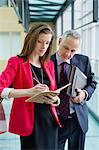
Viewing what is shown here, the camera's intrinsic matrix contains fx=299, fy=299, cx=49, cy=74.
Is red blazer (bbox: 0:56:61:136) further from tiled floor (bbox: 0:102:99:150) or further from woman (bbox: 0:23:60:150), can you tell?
tiled floor (bbox: 0:102:99:150)

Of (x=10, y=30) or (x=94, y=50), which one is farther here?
(x=10, y=30)

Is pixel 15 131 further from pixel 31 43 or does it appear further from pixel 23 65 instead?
pixel 31 43

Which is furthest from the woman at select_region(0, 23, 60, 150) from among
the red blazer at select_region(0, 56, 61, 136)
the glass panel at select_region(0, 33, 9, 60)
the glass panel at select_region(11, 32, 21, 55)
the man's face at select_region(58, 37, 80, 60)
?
the glass panel at select_region(11, 32, 21, 55)

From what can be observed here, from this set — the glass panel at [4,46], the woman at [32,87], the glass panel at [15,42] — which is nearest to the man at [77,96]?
the woman at [32,87]

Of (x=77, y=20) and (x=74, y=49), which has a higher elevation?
(x=77, y=20)

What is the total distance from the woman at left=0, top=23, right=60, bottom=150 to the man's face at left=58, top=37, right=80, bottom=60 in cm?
17

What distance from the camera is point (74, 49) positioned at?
175 cm

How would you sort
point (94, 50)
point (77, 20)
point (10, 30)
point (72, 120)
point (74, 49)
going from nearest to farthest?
point (74, 49) < point (72, 120) < point (77, 20) < point (94, 50) < point (10, 30)

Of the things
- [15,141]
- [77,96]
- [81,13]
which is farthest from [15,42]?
[77,96]

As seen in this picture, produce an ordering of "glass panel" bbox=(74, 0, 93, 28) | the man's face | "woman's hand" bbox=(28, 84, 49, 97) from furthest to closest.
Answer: "glass panel" bbox=(74, 0, 93, 28) → the man's face → "woman's hand" bbox=(28, 84, 49, 97)

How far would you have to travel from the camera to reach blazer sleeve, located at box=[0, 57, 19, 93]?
1.49 metres

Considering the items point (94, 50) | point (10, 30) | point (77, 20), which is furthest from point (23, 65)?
point (10, 30)

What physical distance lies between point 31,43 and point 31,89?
0.24 m

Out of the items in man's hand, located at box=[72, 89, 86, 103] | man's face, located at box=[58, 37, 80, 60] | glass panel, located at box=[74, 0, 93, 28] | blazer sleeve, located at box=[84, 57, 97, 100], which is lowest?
man's hand, located at box=[72, 89, 86, 103]
